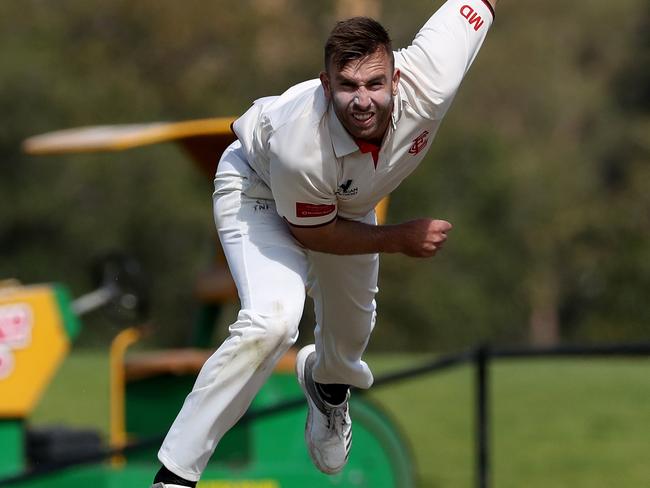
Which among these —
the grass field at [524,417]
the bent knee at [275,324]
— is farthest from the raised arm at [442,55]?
the grass field at [524,417]

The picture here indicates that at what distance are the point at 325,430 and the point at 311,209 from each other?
4.16 ft

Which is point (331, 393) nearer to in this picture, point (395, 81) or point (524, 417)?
point (395, 81)

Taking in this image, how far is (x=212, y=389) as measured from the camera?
14.8 feet

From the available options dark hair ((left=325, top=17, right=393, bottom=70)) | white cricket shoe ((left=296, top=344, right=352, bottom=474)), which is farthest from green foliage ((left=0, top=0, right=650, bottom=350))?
dark hair ((left=325, top=17, right=393, bottom=70))

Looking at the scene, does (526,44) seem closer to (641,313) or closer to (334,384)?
(641,313)

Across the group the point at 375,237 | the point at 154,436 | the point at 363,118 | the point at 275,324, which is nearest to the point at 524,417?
the point at 154,436

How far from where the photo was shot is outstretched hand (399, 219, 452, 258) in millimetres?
4410

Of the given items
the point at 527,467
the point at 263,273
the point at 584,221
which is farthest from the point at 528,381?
the point at 584,221

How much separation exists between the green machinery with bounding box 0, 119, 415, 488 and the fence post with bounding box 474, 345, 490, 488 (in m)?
0.74

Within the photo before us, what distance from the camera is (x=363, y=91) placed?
425 cm

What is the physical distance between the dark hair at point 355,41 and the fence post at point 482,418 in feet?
8.80

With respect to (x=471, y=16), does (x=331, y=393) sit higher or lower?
lower

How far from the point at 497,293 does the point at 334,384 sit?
27.0 m

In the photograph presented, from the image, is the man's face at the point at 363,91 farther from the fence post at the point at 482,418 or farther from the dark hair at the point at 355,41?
the fence post at the point at 482,418
